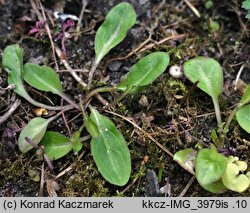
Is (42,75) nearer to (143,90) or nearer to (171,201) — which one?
(143,90)

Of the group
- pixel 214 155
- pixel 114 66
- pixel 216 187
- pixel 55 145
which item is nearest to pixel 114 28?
pixel 114 66

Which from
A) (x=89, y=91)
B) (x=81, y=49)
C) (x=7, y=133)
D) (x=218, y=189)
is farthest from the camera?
(x=81, y=49)

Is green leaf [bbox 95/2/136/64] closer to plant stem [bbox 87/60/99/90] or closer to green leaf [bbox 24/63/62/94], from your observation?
plant stem [bbox 87/60/99/90]

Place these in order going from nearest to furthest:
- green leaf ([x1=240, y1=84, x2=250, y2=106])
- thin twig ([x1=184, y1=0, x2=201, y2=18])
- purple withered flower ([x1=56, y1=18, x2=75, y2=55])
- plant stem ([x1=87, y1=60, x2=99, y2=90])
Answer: green leaf ([x1=240, y1=84, x2=250, y2=106]), plant stem ([x1=87, y1=60, x2=99, y2=90]), purple withered flower ([x1=56, y1=18, x2=75, y2=55]), thin twig ([x1=184, y1=0, x2=201, y2=18])

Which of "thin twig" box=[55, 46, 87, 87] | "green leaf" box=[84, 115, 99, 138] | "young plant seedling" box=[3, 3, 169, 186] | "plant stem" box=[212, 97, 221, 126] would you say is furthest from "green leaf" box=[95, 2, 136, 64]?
"plant stem" box=[212, 97, 221, 126]

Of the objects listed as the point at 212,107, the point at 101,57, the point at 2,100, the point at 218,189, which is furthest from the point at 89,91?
the point at 218,189

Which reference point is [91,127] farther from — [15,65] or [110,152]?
[15,65]

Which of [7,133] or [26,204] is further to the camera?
[7,133]
